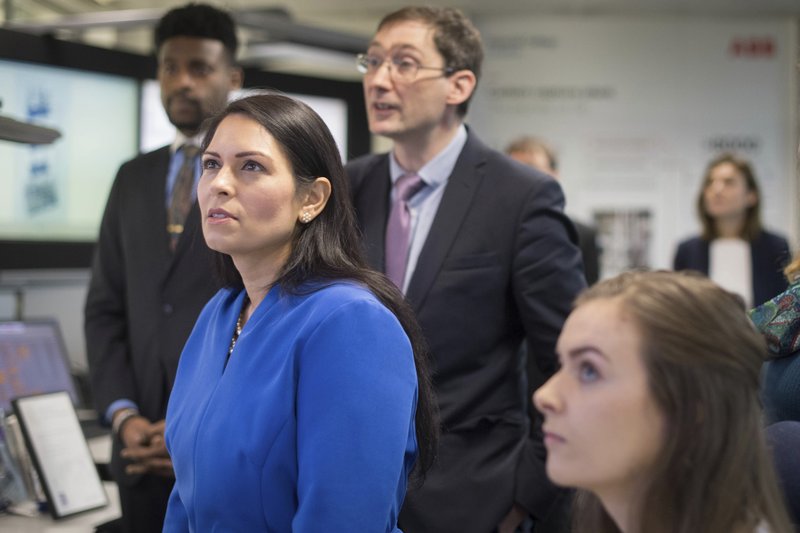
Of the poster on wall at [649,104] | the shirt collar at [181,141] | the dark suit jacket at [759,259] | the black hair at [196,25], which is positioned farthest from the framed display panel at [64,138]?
the poster on wall at [649,104]

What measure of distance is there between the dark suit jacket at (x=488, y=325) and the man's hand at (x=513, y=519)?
0.08 feet

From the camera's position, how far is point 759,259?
4.28 meters

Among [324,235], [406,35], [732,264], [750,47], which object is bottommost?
[732,264]

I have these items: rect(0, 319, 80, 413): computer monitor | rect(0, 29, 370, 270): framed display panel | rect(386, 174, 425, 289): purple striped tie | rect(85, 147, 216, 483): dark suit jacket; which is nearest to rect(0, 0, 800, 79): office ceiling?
rect(0, 29, 370, 270): framed display panel

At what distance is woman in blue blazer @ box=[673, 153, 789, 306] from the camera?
4.27 metres

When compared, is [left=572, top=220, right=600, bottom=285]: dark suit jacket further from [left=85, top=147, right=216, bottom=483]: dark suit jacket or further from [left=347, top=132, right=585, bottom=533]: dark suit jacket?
[left=85, top=147, right=216, bottom=483]: dark suit jacket

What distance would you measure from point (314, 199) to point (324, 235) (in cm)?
6

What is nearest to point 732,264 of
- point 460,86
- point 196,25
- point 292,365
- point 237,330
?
point 460,86

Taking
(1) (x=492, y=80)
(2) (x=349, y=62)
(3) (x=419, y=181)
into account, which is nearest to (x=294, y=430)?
(3) (x=419, y=181)

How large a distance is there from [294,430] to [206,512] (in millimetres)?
168

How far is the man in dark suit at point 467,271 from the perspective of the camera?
1866 mm

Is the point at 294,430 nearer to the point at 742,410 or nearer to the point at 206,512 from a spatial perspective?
the point at 206,512

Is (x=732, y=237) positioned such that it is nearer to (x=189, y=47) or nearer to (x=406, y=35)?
(x=406, y=35)

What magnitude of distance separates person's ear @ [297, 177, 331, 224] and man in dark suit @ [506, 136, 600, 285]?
1912 millimetres
